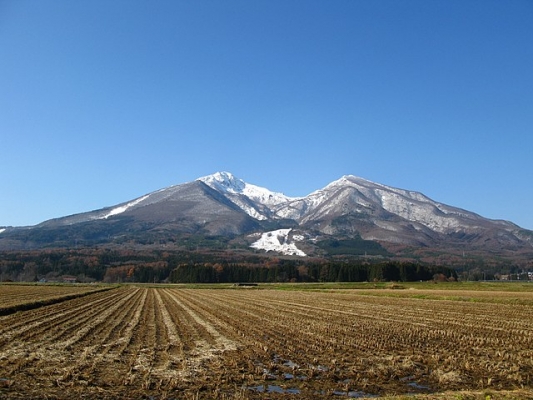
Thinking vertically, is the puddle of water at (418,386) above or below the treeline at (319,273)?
above

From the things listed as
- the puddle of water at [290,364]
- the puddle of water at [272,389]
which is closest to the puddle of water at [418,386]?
the puddle of water at [272,389]

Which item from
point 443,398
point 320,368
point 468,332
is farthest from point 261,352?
point 468,332

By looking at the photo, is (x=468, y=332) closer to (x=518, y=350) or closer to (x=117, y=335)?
(x=518, y=350)

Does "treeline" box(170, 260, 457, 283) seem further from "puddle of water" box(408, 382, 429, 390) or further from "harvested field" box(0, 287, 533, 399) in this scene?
Result: "puddle of water" box(408, 382, 429, 390)

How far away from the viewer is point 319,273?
18500 cm

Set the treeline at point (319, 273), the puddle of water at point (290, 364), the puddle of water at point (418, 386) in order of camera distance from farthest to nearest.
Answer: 1. the treeline at point (319, 273)
2. the puddle of water at point (290, 364)
3. the puddle of water at point (418, 386)

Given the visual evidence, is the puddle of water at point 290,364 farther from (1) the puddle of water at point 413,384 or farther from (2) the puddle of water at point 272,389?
(1) the puddle of water at point 413,384

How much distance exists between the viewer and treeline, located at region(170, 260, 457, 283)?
17470 cm

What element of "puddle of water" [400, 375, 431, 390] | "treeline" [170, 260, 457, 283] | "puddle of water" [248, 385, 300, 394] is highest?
"puddle of water" [400, 375, 431, 390]

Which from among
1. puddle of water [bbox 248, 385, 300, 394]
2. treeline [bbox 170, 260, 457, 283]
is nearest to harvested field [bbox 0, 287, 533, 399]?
puddle of water [bbox 248, 385, 300, 394]

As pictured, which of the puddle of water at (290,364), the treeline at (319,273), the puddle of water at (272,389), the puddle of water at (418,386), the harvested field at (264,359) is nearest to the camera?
the puddle of water at (272,389)

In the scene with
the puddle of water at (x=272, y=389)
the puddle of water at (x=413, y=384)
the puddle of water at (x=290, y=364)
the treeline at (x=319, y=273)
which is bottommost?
the treeline at (x=319, y=273)

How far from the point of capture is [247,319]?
113 feet

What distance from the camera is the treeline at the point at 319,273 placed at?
174700mm
